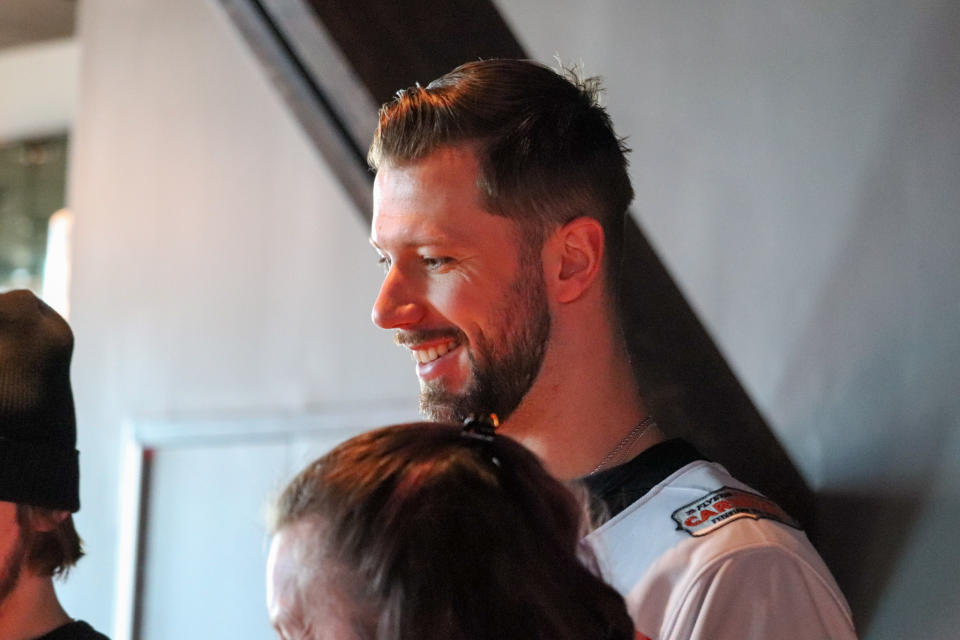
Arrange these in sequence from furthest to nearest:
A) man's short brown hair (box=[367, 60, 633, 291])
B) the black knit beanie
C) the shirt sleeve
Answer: the black knit beanie < man's short brown hair (box=[367, 60, 633, 291]) < the shirt sleeve

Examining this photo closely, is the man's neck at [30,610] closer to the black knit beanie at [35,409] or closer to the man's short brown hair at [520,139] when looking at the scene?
the black knit beanie at [35,409]

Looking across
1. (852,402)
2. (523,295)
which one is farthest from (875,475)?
(523,295)

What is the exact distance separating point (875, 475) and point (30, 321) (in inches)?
39.4

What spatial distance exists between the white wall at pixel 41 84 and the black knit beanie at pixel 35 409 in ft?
9.65

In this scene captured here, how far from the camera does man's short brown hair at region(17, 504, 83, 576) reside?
51.0 inches

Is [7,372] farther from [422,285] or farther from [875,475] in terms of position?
[875,475]

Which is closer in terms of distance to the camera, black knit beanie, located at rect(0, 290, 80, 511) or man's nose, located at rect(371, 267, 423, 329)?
man's nose, located at rect(371, 267, 423, 329)

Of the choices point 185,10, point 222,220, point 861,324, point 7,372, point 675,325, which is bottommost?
point 861,324

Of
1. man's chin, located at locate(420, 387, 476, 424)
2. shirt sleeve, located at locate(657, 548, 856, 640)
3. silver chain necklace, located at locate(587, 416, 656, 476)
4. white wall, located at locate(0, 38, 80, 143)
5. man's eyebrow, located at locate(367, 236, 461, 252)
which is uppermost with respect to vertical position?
white wall, located at locate(0, 38, 80, 143)

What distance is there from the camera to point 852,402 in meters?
1.58

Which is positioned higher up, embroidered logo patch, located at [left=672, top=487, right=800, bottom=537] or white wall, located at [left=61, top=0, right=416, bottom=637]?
white wall, located at [left=61, top=0, right=416, bottom=637]

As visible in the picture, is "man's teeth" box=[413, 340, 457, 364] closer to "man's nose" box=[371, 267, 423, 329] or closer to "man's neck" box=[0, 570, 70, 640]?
"man's nose" box=[371, 267, 423, 329]

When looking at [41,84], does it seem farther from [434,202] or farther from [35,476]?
[434,202]

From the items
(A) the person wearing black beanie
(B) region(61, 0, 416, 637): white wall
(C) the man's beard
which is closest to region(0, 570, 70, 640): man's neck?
(A) the person wearing black beanie
